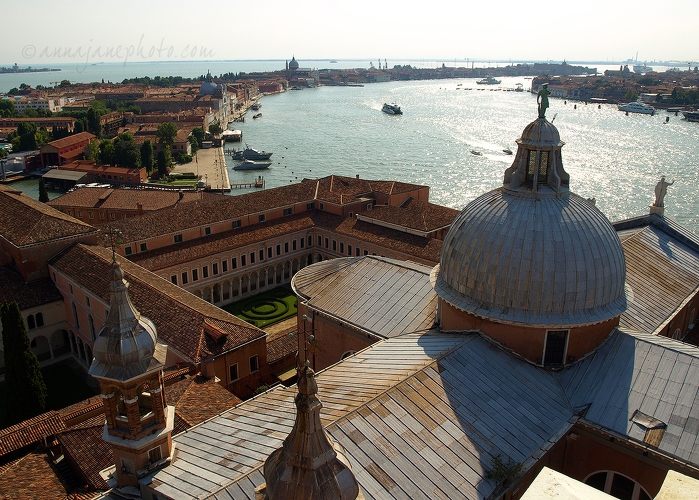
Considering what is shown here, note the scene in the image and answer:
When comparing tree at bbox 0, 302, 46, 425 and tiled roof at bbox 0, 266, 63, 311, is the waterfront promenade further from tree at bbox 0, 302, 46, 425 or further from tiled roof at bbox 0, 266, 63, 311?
tree at bbox 0, 302, 46, 425

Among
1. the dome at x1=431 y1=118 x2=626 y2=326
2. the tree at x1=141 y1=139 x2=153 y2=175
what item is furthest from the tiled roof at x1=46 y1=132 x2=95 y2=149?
the dome at x1=431 y1=118 x2=626 y2=326

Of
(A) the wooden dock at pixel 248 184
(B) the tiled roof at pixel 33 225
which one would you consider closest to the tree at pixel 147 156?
(A) the wooden dock at pixel 248 184

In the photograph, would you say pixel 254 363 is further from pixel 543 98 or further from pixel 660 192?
pixel 660 192

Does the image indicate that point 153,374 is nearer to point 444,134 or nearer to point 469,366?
point 469,366

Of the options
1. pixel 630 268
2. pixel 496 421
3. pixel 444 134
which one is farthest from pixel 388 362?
pixel 444 134

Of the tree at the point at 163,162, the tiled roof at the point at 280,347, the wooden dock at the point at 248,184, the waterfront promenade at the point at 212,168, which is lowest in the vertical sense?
the wooden dock at the point at 248,184

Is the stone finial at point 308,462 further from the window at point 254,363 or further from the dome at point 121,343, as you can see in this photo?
the window at point 254,363
